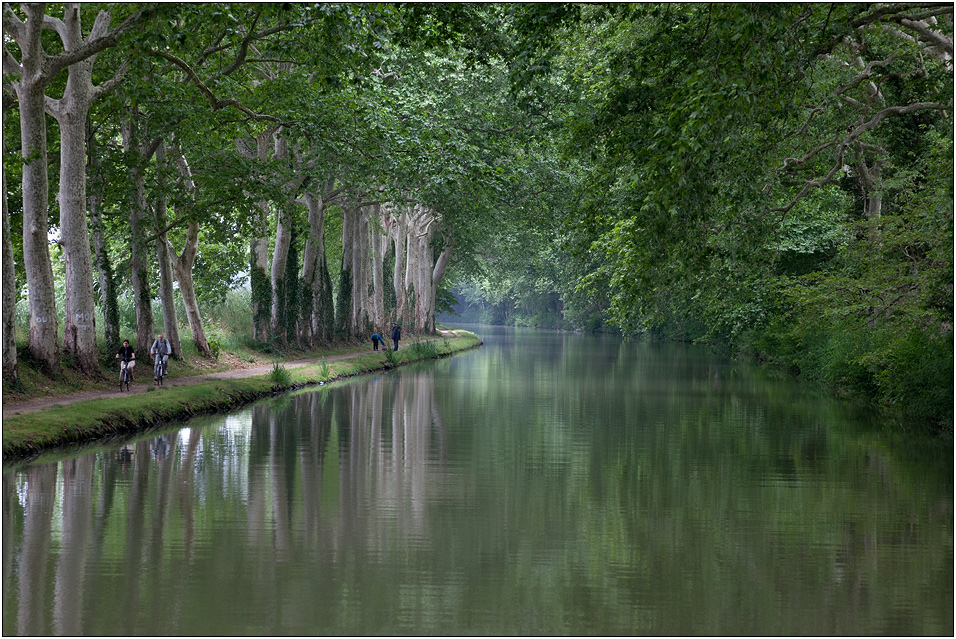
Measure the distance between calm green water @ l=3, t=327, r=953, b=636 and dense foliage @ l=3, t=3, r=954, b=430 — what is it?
147 inches

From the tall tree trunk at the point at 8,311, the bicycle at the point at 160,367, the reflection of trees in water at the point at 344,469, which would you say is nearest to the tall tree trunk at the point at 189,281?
the bicycle at the point at 160,367

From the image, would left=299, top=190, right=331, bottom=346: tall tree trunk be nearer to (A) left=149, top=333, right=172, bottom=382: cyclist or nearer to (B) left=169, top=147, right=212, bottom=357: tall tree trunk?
(B) left=169, top=147, right=212, bottom=357: tall tree trunk

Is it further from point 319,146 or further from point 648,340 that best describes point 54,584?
point 648,340

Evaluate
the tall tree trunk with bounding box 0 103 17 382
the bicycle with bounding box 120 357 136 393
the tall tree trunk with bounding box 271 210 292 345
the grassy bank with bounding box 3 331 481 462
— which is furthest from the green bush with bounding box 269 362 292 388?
the tall tree trunk with bounding box 271 210 292 345

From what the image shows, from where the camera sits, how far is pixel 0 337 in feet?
68.2

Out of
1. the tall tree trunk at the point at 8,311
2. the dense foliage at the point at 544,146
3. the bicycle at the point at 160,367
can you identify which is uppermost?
the dense foliage at the point at 544,146

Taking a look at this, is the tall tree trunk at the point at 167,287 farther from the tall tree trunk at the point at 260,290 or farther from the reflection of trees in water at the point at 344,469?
the tall tree trunk at the point at 260,290

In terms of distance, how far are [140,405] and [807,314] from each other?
1677cm

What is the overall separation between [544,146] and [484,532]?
20554 mm

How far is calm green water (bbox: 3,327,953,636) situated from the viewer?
8094 millimetres

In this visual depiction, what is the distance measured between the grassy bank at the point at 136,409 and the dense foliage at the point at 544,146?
269cm

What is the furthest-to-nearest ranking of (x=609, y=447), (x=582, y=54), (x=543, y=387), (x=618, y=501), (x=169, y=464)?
(x=543, y=387) < (x=582, y=54) < (x=609, y=447) < (x=169, y=464) < (x=618, y=501)

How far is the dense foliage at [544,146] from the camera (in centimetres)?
1636

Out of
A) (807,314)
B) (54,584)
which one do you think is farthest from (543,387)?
(54,584)
